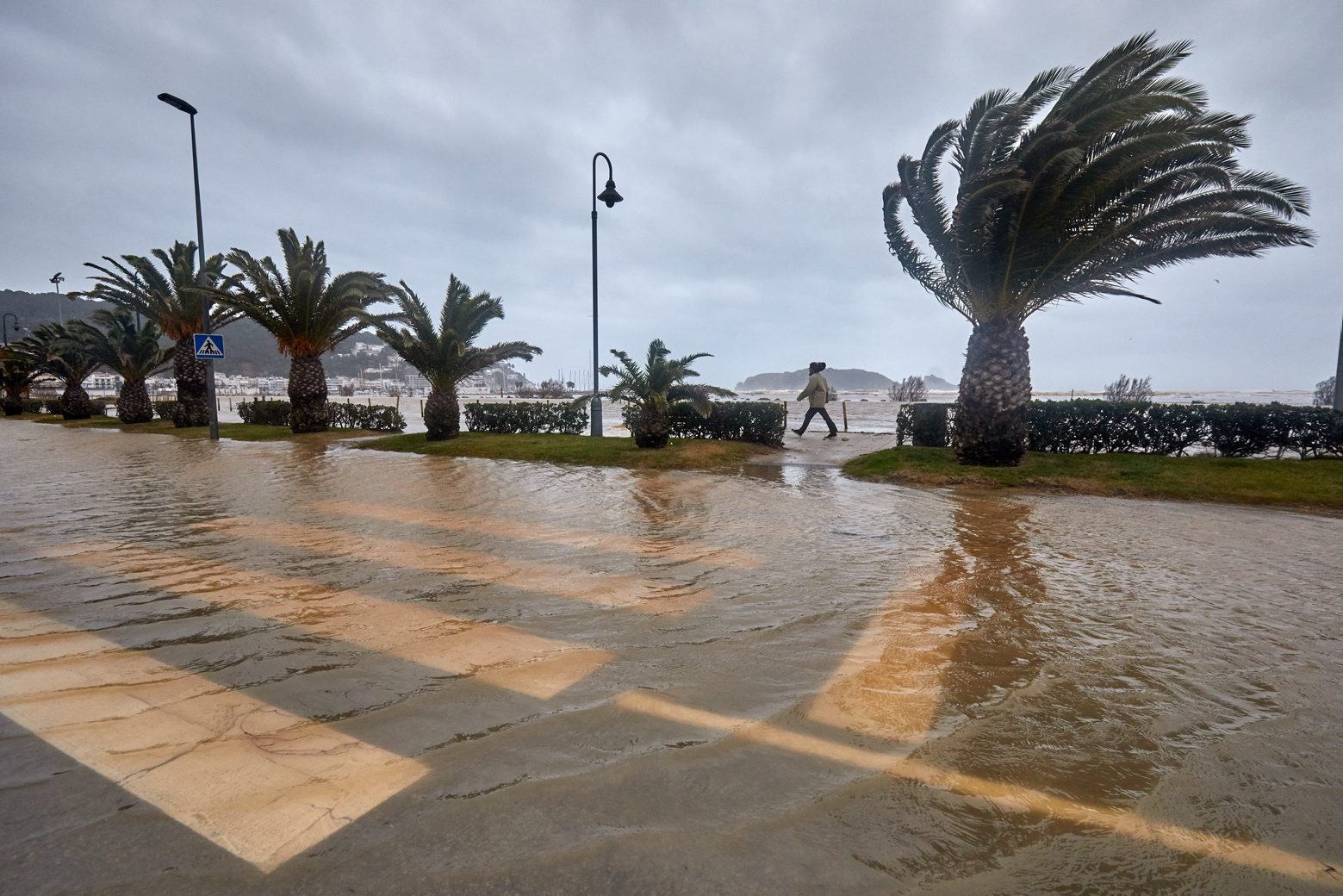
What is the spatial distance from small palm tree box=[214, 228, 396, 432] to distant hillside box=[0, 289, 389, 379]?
12315 centimetres

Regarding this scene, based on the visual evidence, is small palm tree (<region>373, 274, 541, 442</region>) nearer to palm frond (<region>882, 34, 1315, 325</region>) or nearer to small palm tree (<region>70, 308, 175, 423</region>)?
palm frond (<region>882, 34, 1315, 325</region>)

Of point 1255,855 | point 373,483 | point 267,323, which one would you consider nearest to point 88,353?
point 267,323

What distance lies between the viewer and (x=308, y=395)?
19797mm

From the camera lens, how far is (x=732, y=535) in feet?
20.2

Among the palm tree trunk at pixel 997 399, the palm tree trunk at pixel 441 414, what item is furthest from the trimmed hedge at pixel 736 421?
the palm tree trunk at pixel 441 414

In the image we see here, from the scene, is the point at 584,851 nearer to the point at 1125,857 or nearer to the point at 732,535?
the point at 1125,857

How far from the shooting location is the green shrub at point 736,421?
14.7m

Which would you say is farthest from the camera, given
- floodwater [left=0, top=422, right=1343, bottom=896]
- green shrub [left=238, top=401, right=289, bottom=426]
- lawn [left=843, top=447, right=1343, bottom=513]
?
green shrub [left=238, top=401, right=289, bottom=426]

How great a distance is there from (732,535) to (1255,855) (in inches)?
180

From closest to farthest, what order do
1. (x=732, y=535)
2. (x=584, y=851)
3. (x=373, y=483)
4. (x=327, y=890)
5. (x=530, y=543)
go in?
(x=327, y=890)
(x=584, y=851)
(x=530, y=543)
(x=732, y=535)
(x=373, y=483)

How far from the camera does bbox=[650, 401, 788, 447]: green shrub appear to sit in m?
14.7

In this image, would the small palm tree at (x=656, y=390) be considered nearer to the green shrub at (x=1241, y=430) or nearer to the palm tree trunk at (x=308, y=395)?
the green shrub at (x=1241, y=430)

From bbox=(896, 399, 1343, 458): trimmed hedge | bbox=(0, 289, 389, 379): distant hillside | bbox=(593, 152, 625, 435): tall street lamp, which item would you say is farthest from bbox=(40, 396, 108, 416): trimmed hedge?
bbox=(0, 289, 389, 379): distant hillside

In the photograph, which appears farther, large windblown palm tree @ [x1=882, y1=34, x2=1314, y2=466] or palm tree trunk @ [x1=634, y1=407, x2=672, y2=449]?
palm tree trunk @ [x1=634, y1=407, x2=672, y2=449]
